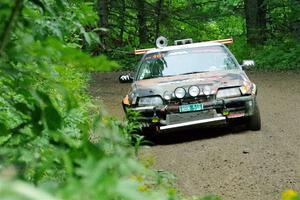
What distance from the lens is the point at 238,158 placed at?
8836 millimetres

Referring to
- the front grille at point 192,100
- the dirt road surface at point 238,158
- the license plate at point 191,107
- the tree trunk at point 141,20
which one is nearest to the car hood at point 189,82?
the front grille at point 192,100

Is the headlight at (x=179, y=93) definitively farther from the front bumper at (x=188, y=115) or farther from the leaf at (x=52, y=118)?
the leaf at (x=52, y=118)

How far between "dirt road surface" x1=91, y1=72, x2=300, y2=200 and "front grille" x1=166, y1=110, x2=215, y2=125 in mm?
376

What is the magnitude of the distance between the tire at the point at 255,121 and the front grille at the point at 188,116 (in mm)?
737

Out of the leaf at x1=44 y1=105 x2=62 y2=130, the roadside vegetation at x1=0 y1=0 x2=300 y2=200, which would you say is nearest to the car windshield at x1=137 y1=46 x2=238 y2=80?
the roadside vegetation at x1=0 y1=0 x2=300 y2=200

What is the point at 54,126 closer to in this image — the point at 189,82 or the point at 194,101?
the point at 194,101

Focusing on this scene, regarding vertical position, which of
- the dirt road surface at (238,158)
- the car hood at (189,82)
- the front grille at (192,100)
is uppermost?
the car hood at (189,82)

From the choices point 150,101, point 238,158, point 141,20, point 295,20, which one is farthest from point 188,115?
point 141,20

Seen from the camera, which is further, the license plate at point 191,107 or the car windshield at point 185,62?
the car windshield at point 185,62

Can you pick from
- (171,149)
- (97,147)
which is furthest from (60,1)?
(171,149)

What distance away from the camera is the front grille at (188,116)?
406 inches

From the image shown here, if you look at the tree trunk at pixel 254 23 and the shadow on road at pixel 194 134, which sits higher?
the tree trunk at pixel 254 23

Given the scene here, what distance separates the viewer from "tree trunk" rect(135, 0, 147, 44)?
1243 inches

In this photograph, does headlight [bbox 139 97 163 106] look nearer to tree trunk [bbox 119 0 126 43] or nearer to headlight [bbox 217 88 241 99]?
headlight [bbox 217 88 241 99]
